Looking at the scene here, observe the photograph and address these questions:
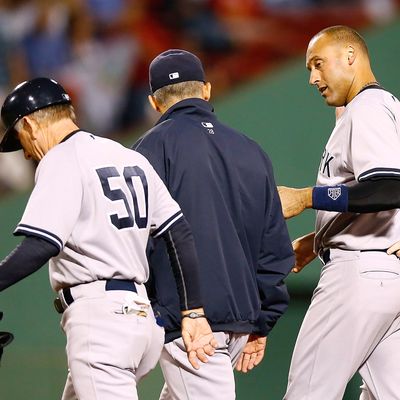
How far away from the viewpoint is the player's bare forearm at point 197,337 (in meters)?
2.59

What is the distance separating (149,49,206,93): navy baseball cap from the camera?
297cm

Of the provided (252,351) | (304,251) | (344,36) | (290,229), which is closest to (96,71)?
(290,229)

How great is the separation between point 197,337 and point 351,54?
114 cm

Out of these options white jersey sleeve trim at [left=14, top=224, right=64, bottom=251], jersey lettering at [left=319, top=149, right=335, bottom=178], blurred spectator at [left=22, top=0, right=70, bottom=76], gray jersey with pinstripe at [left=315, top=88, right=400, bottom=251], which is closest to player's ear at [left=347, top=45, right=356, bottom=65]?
gray jersey with pinstripe at [left=315, top=88, right=400, bottom=251]

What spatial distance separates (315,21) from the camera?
513cm

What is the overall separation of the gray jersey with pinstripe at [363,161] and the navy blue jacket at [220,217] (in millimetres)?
190

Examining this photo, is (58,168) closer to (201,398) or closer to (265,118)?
(201,398)

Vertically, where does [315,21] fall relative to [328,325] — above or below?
above

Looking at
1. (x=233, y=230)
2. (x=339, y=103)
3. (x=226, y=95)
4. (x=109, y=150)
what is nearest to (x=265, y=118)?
(x=226, y=95)

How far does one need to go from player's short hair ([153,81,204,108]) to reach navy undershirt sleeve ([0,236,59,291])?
0.83 m

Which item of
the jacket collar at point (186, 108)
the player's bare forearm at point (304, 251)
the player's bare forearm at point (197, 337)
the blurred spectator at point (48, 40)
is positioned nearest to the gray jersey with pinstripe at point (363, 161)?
the player's bare forearm at point (304, 251)

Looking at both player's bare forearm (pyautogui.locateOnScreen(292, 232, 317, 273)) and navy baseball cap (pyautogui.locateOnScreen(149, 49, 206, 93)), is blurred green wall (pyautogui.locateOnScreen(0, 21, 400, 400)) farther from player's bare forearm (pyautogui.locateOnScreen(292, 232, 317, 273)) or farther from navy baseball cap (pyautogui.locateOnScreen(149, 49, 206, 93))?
navy baseball cap (pyautogui.locateOnScreen(149, 49, 206, 93))

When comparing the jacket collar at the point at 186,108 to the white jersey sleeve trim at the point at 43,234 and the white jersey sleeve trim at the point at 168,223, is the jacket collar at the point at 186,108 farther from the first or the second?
the white jersey sleeve trim at the point at 43,234

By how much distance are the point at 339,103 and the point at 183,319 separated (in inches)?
39.7
